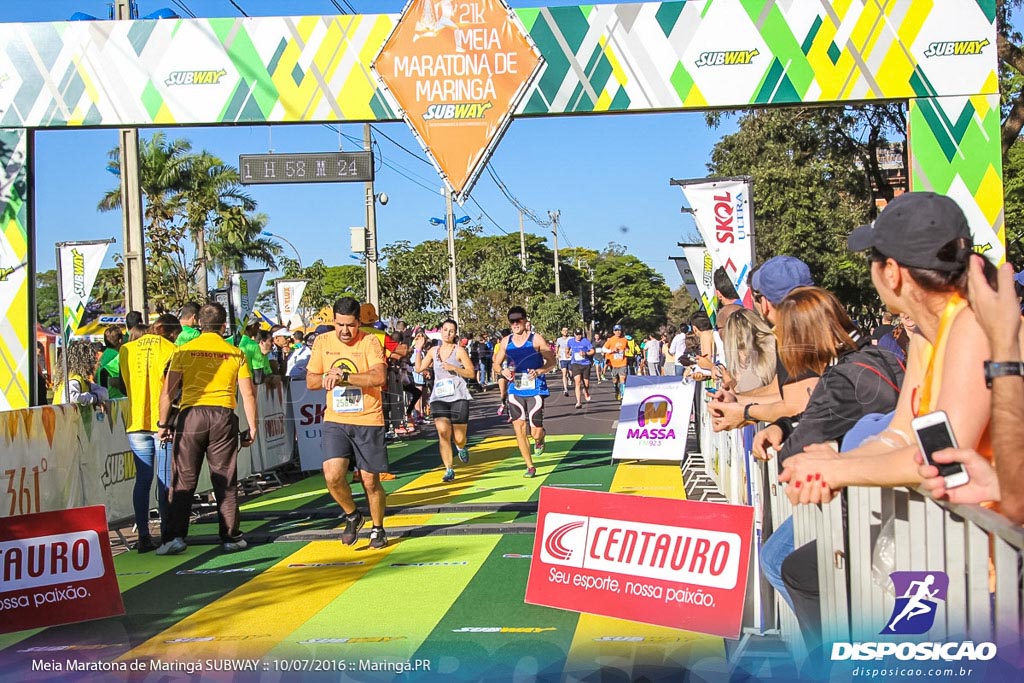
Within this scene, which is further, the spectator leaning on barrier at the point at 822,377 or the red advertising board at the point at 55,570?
the red advertising board at the point at 55,570

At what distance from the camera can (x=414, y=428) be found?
19.8 m

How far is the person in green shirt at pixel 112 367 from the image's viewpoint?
34.9 ft

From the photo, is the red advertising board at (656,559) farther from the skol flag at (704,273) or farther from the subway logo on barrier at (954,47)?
the skol flag at (704,273)

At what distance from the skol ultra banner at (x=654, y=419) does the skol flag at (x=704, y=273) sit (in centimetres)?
171

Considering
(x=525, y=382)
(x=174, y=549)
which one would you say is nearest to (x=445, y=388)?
(x=525, y=382)

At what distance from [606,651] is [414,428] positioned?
48.5ft

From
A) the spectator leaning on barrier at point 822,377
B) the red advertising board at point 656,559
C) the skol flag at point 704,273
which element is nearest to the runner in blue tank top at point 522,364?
the skol flag at point 704,273

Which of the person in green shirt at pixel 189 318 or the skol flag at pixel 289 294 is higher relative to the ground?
the skol flag at pixel 289 294

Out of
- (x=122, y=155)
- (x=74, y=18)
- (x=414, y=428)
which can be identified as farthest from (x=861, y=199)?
(x=74, y=18)

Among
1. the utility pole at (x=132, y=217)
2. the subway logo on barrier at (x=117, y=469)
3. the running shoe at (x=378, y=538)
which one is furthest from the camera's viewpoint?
the utility pole at (x=132, y=217)

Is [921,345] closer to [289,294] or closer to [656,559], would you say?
[656,559]

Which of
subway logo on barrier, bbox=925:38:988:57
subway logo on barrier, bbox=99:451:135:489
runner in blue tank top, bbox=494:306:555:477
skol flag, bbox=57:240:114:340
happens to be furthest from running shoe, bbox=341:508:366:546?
subway logo on barrier, bbox=925:38:988:57

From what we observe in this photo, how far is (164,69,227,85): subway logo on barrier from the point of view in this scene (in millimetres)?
8945

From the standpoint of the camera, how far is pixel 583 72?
28.9 feet
